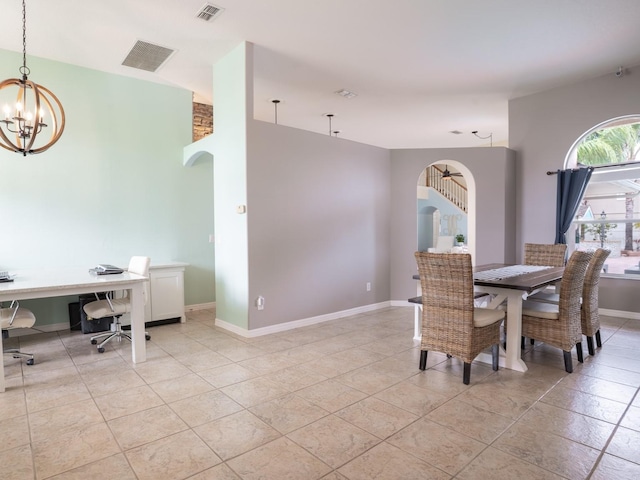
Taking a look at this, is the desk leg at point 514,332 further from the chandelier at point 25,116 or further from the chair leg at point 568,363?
the chandelier at point 25,116

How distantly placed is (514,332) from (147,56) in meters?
4.89

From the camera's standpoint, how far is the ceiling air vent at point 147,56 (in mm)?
4191

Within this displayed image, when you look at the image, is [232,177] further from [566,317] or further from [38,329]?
[566,317]

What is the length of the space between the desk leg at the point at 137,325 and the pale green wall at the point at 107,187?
1.82 metres

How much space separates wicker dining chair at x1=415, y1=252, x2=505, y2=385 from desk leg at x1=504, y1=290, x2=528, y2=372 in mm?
127

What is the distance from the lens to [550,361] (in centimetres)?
339

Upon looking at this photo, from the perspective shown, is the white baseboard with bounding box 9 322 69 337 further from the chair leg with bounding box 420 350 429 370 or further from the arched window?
the arched window

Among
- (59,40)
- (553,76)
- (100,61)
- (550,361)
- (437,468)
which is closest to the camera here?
(437,468)

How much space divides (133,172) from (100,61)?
1.38 m

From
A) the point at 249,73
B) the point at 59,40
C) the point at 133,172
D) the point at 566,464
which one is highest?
the point at 59,40

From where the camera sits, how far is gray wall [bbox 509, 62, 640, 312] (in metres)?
4.80

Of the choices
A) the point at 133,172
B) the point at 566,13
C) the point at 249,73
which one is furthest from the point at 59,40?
the point at 566,13

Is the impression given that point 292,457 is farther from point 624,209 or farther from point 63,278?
point 624,209

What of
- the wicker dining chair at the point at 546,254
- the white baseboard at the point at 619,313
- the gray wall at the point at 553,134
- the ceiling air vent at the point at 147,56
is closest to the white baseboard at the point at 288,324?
the wicker dining chair at the point at 546,254
